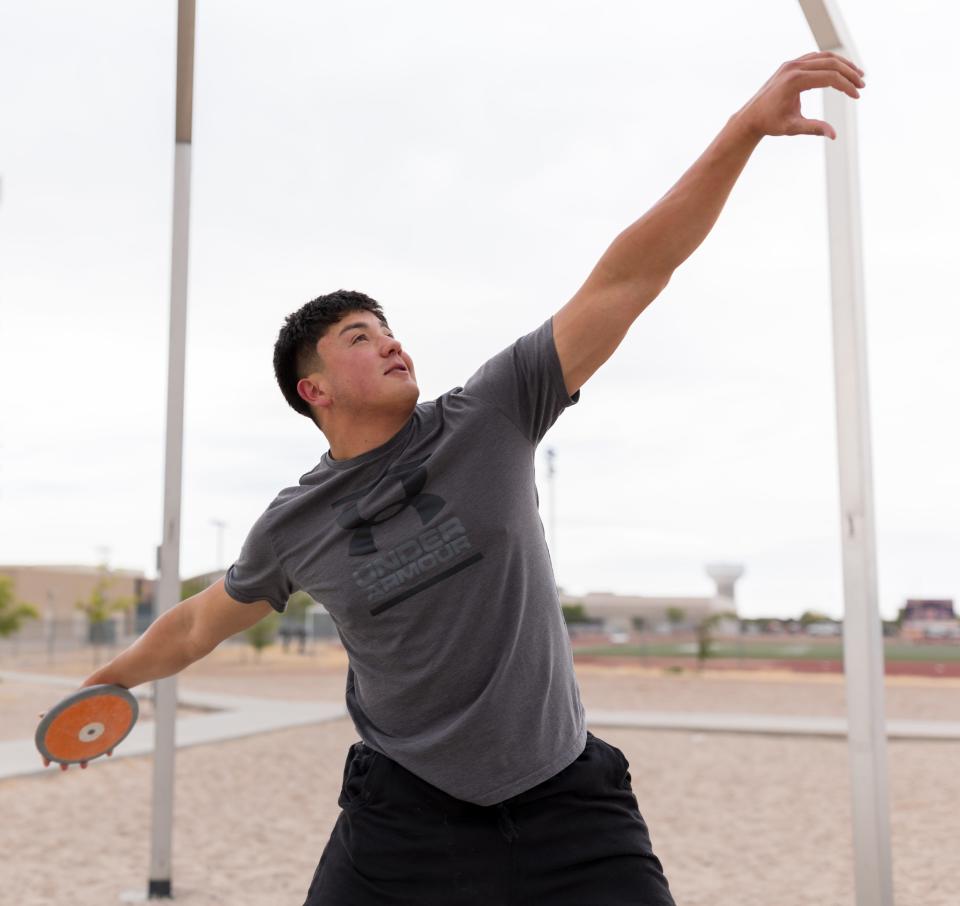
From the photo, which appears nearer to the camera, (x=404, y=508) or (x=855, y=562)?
(x=404, y=508)

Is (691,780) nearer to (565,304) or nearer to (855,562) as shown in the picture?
(855,562)

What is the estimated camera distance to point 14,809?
8.07 metres

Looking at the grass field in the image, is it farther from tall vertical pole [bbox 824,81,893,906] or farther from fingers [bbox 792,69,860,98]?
fingers [bbox 792,69,860,98]

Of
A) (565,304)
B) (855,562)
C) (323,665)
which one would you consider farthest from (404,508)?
(323,665)

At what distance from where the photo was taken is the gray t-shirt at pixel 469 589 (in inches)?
83.7

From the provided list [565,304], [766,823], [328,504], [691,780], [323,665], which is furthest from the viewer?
[323,665]

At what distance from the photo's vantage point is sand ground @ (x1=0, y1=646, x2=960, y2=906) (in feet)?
19.6

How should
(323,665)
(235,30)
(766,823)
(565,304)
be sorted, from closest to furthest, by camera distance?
(565,304) < (235,30) < (766,823) < (323,665)

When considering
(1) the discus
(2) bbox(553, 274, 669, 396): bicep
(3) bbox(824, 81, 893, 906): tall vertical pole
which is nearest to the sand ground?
(3) bbox(824, 81, 893, 906): tall vertical pole

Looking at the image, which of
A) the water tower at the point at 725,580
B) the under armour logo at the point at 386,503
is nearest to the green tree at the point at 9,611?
the under armour logo at the point at 386,503

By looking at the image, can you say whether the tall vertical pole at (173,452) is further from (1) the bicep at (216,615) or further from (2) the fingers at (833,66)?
(2) the fingers at (833,66)

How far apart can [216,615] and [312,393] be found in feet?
1.94

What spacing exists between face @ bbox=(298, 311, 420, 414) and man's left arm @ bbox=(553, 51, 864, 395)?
15.7 inches

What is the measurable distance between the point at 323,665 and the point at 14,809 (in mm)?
26380
